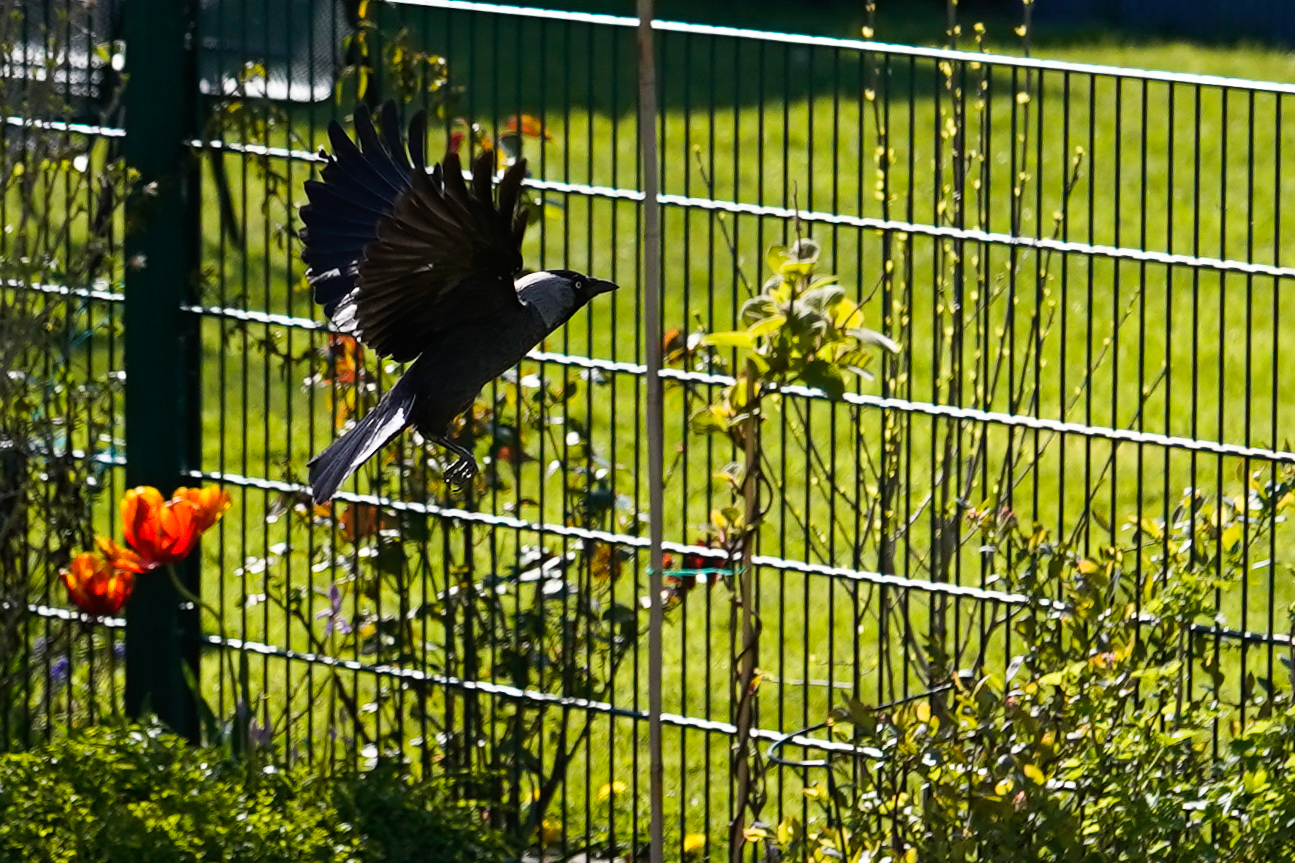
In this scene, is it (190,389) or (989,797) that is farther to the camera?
(190,389)

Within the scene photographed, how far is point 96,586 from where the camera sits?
436cm

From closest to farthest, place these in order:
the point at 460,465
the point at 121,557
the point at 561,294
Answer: the point at 561,294
the point at 460,465
the point at 121,557

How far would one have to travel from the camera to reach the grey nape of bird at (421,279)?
104 inches

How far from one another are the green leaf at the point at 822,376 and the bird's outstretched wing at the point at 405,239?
767 mm

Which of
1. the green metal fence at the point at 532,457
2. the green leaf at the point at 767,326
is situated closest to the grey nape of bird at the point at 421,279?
the green leaf at the point at 767,326

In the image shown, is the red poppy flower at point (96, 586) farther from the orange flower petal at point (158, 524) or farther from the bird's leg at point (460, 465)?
the bird's leg at point (460, 465)

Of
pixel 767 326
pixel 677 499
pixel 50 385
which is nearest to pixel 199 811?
pixel 50 385

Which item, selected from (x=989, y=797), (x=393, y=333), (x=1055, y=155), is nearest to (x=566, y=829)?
(x=989, y=797)

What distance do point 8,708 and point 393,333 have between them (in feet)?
7.23

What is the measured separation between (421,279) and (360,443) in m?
0.29

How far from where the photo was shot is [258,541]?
249 inches

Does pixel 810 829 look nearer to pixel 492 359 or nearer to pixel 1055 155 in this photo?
pixel 492 359

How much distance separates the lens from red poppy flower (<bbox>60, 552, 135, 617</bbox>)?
4359 mm

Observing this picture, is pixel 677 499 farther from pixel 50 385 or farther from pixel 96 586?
pixel 96 586
